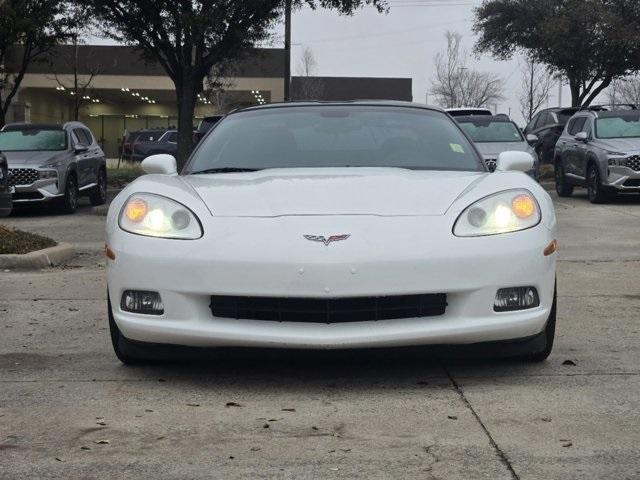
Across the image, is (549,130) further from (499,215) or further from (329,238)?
(329,238)

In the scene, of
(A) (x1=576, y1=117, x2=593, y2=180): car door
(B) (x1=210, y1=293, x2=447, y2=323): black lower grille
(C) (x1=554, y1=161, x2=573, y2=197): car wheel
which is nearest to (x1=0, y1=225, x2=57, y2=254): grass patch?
(B) (x1=210, y1=293, x2=447, y2=323): black lower grille

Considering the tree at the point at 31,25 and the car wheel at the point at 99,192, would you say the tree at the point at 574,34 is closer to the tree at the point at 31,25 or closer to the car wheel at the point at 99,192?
the tree at the point at 31,25

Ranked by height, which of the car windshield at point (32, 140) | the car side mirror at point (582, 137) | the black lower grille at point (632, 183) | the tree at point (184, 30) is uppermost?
the tree at point (184, 30)

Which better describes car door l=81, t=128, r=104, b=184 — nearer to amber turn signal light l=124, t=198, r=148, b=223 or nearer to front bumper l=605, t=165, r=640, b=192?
front bumper l=605, t=165, r=640, b=192

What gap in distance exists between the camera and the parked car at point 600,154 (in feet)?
53.7

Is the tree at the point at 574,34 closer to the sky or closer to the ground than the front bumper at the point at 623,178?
closer to the sky

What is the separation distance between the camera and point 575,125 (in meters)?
18.9

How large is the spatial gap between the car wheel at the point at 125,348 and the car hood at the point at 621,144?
1300 cm

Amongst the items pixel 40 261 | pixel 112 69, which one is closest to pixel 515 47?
pixel 112 69

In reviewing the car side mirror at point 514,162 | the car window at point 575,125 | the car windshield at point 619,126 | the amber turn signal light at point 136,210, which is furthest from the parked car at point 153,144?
the amber turn signal light at point 136,210

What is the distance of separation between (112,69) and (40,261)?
132ft

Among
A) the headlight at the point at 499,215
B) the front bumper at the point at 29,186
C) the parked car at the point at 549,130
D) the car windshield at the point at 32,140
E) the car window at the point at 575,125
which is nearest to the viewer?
the headlight at the point at 499,215

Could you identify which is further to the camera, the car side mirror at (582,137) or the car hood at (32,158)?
the car side mirror at (582,137)

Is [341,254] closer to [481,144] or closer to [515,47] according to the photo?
[481,144]
